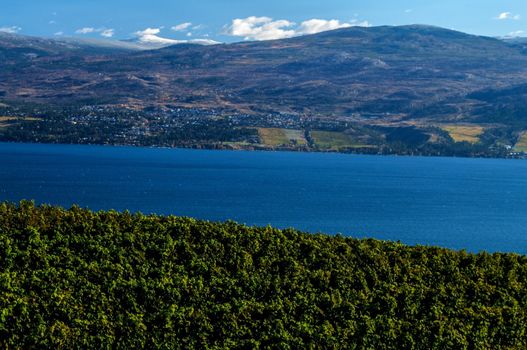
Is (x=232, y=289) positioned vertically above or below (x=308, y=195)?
above

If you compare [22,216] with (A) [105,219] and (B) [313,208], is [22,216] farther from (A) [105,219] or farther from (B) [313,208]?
(B) [313,208]

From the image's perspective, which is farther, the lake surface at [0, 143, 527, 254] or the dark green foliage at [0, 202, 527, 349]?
the lake surface at [0, 143, 527, 254]

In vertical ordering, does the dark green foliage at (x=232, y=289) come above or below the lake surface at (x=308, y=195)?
above

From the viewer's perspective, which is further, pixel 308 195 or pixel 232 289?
pixel 308 195

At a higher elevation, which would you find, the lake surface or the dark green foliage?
the dark green foliage

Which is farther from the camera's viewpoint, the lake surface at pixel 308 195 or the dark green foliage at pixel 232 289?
the lake surface at pixel 308 195
